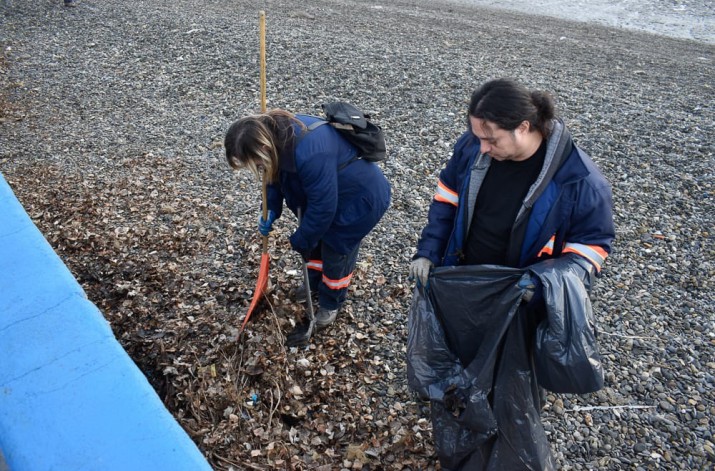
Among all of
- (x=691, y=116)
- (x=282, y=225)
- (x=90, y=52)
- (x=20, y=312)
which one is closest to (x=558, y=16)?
(x=691, y=116)

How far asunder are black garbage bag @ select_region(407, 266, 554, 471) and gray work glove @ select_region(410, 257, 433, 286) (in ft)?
0.21

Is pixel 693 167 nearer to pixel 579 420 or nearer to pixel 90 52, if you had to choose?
pixel 579 420

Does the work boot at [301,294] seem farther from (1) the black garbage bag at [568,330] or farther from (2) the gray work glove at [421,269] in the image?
(1) the black garbage bag at [568,330]

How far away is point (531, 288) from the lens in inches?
87.9

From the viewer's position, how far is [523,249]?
2.39 meters

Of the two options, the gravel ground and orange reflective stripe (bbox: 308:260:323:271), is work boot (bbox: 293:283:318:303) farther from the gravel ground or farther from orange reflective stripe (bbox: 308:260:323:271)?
orange reflective stripe (bbox: 308:260:323:271)

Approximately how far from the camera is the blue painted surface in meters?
2.21

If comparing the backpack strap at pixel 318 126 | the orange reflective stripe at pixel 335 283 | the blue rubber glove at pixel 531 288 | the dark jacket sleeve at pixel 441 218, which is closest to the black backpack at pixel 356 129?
the backpack strap at pixel 318 126

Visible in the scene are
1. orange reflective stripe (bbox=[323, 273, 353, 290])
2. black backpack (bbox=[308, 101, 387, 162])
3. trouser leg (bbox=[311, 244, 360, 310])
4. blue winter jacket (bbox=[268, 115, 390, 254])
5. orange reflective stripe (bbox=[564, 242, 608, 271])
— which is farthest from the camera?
orange reflective stripe (bbox=[323, 273, 353, 290])

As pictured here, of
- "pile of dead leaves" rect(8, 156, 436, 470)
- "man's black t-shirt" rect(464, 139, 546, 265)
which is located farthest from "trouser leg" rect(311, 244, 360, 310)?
"man's black t-shirt" rect(464, 139, 546, 265)

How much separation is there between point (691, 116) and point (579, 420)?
240 inches

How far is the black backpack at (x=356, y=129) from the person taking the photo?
120 inches

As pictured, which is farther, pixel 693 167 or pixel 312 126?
pixel 693 167

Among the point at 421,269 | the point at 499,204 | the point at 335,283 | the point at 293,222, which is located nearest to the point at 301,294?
the point at 335,283
